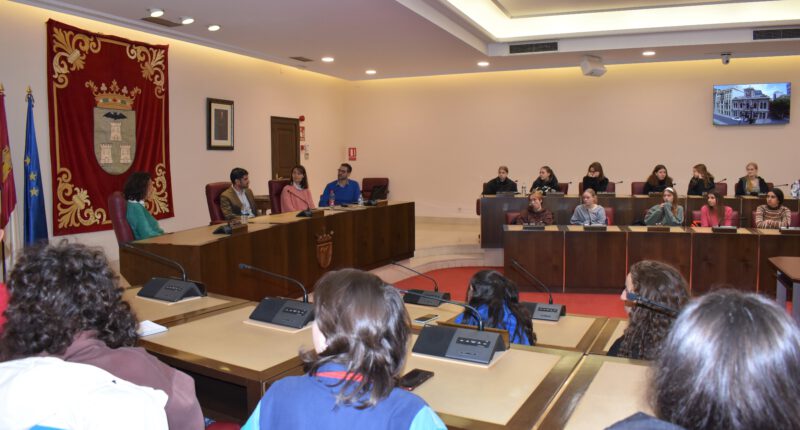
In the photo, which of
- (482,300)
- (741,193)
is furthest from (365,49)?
(482,300)

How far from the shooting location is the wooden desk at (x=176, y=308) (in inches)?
118

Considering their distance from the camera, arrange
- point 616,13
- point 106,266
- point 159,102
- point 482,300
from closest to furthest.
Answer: point 106,266 → point 482,300 → point 159,102 → point 616,13

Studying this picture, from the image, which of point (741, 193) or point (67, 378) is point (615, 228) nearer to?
point (741, 193)

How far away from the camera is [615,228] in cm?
723

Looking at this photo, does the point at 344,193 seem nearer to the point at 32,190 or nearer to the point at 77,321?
the point at 32,190

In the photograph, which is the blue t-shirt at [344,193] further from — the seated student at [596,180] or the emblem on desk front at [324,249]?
the seated student at [596,180]

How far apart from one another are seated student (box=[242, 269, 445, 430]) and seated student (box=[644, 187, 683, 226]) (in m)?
6.89

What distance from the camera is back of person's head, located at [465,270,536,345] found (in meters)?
2.88

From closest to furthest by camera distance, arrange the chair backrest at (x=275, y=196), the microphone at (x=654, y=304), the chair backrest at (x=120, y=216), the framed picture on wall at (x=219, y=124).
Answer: the microphone at (x=654, y=304), the chair backrest at (x=120, y=216), the chair backrest at (x=275, y=196), the framed picture on wall at (x=219, y=124)

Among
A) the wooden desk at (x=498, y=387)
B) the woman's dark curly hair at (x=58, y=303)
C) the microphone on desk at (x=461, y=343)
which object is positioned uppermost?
the woman's dark curly hair at (x=58, y=303)

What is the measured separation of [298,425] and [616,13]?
8.83m

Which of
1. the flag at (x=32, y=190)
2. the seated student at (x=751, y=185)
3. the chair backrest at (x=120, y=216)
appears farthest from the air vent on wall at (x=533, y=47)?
the flag at (x=32, y=190)

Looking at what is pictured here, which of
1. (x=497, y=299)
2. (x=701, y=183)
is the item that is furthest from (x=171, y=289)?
(x=701, y=183)

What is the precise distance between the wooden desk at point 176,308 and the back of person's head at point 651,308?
6.35 ft
